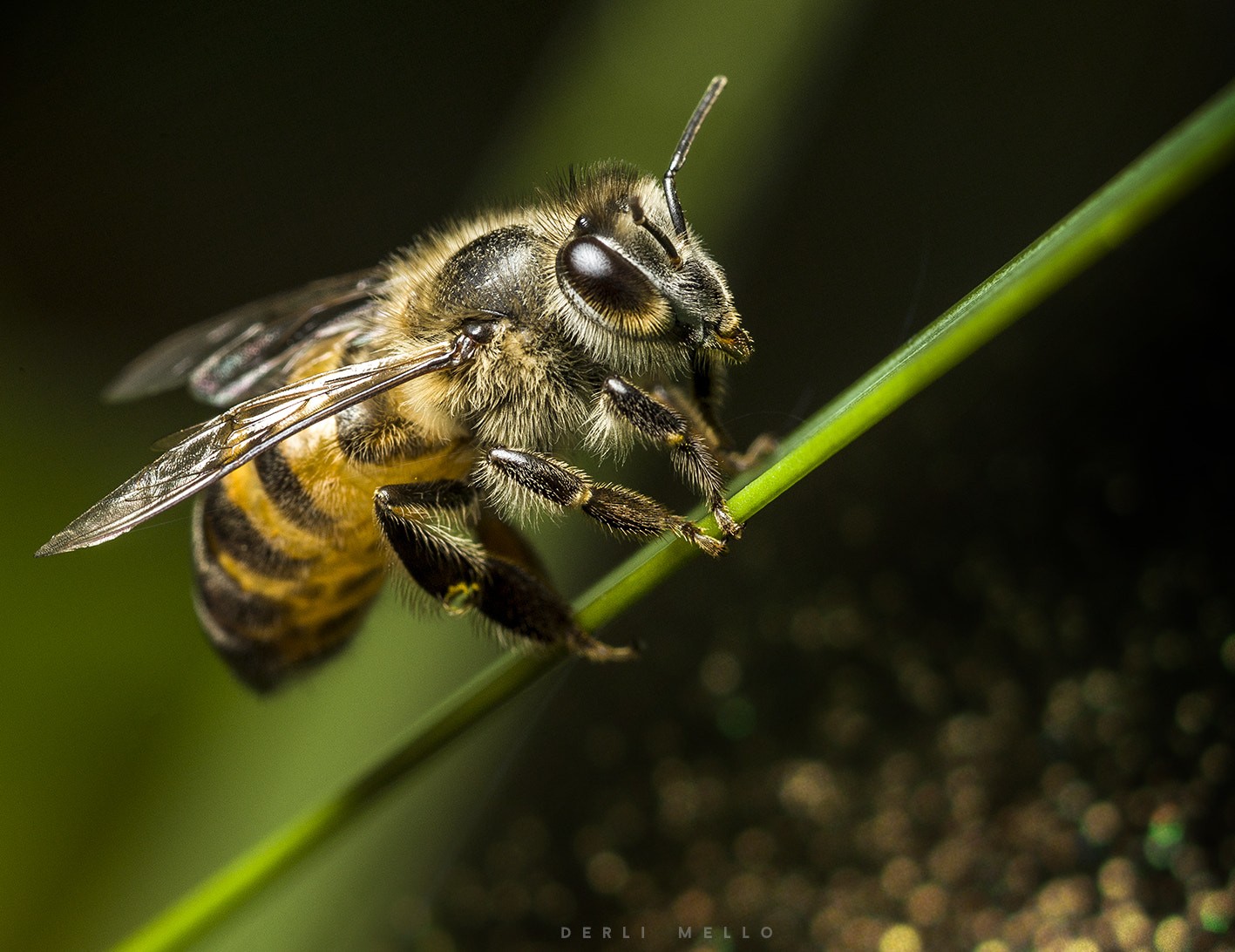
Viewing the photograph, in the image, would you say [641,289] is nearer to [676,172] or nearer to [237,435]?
[676,172]

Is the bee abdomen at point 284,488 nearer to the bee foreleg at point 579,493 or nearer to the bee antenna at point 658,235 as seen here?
the bee foreleg at point 579,493

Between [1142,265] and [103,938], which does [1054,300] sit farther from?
[103,938]

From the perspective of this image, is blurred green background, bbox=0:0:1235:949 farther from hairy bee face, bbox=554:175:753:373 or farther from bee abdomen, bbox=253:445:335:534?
bee abdomen, bbox=253:445:335:534

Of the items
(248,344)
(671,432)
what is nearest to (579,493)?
(671,432)

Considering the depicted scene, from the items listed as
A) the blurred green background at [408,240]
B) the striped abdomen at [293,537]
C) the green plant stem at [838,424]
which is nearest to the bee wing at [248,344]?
the blurred green background at [408,240]

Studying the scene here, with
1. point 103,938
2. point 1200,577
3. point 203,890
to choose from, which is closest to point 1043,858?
point 1200,577

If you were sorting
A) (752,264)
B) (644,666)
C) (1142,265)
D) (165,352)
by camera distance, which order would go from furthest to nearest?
(165,352), (752,264), (644,666), (1142,265)

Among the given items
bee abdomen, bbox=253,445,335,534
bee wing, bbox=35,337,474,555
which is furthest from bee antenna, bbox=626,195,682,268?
bee abdomen, bbox=253,445,335,534

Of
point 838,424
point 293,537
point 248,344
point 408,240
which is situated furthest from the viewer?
point 408,240
